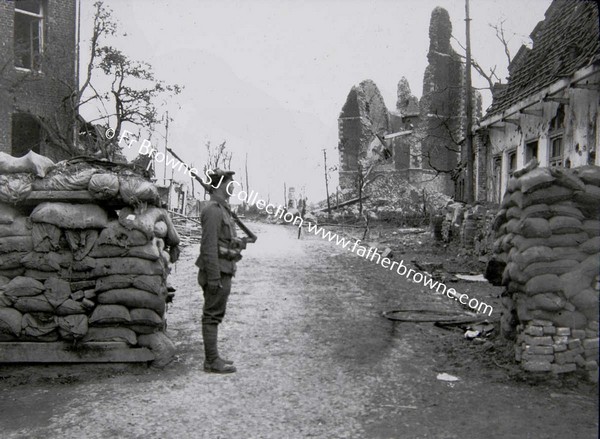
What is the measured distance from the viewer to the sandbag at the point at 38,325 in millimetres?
5191

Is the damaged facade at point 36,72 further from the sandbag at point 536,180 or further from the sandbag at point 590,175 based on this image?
the sandbag at point 590,175

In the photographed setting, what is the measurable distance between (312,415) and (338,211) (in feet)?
106

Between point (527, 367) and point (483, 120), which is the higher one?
point (483, 120)

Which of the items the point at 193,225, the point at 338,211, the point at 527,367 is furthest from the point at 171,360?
the point at 338,211

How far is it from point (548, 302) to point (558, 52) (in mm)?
8211

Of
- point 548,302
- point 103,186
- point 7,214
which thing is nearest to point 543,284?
point 548,302

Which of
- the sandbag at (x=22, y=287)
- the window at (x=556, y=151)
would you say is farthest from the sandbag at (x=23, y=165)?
the window at (x=556, y=151)

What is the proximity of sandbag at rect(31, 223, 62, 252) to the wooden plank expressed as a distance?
2.98ft

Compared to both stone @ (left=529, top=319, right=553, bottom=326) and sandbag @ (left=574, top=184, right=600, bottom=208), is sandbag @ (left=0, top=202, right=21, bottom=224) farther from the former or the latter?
sandbag @ (left=574, top=184, right=600, bottom=208)

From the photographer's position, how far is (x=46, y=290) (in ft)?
17.3

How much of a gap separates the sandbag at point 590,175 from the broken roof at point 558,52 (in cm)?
389

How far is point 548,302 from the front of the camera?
17.1 feet

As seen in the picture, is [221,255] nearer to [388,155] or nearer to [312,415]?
[312,415]

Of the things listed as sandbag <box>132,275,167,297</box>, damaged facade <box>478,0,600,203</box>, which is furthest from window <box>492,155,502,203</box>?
sandbag <box>132,275,167,297</box>
